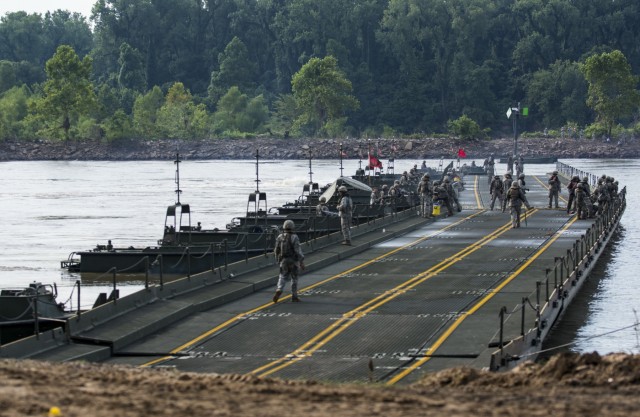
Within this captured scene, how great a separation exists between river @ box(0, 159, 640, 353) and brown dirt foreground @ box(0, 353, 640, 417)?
11.8 metres

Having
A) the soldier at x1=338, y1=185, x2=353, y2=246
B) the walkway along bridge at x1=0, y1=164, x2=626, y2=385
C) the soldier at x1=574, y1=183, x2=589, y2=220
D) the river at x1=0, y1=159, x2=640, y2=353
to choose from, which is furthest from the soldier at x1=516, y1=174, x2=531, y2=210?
the soldier at x1=338, y1=185, x2=353, y2=246

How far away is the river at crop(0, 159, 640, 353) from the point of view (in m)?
37.8

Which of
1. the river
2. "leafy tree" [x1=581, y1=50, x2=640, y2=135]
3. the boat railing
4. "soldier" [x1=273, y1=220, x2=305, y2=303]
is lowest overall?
the river

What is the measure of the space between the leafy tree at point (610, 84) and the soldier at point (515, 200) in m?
141

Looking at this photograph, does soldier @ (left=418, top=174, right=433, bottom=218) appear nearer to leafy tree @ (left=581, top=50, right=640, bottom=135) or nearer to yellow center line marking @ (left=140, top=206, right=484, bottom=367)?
yellow center line marking @ (left=140, top=206, right=484, bottom=367)

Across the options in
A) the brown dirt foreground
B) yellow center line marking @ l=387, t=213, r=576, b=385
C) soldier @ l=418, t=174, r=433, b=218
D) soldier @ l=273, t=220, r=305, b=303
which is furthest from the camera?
soldier @ l=418, t=174, r=433, b=218

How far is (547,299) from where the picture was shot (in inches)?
1185

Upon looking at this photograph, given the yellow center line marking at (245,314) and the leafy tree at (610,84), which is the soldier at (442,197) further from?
the leafy tree at (610,84)

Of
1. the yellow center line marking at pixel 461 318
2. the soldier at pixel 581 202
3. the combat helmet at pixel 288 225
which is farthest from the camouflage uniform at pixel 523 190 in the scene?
the combat helmet at pixel 288 225

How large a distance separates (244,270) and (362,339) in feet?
34.1

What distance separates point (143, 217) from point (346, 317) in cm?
5527

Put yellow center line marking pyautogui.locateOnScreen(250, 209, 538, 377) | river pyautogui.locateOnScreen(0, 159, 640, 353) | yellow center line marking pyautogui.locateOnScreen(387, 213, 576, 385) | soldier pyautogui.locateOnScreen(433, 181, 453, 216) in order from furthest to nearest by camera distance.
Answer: soldier pyautogui.locateOnScreen(433, 181, 453, 216) < river pyautogui.locateOnScreen(0, 159, 640, 353) < yellow center line marking pyautogui.locateOnScreen(250, 209, 538, 377) < yellow center line marking pyautogui.locateOnScreen(387, 213, 576, 385)

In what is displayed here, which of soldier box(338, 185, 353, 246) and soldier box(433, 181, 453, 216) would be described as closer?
soldier box(338, 185, 353, 246)

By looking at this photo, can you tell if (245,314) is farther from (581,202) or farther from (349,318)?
(581,202)
